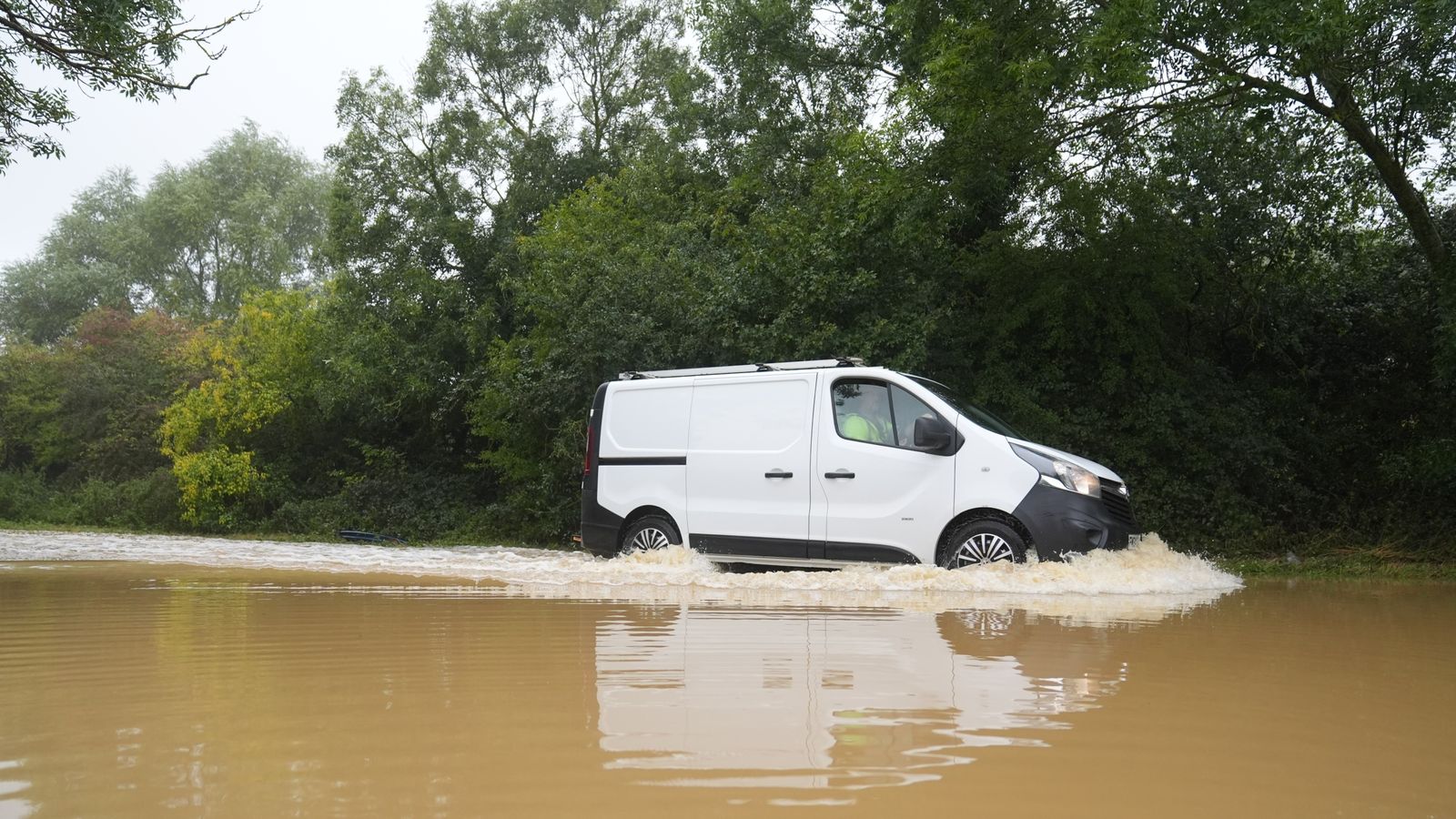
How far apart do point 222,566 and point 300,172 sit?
41733 mm

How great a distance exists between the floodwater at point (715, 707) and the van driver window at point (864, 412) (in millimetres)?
2137

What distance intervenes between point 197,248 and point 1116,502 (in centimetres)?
4446

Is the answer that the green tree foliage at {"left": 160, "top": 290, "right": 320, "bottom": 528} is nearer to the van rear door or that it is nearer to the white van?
the white van

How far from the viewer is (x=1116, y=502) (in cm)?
845

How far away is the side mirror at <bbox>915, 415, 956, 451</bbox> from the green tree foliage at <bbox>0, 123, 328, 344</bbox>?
3859 cm

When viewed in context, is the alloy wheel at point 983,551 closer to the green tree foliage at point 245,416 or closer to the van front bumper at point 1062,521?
the van front bumper at point 1062,521

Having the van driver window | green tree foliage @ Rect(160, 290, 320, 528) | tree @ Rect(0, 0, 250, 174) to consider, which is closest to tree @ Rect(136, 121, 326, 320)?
green tree foliage @ Rect(160, 290, 320, 528)

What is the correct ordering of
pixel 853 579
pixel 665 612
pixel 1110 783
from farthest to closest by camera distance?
pixel 853 579 < pixel 665 612 < pixel 1110 783

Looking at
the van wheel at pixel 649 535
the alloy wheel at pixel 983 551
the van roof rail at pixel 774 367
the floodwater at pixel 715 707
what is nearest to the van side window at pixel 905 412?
the van roof rail at pixel 774 367

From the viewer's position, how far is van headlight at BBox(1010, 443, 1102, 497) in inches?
316

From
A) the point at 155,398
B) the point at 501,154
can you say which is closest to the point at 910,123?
the point at 501,154

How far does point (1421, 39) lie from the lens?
11000mm

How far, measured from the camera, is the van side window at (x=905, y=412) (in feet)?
28.3

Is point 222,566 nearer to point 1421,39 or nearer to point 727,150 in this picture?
point 1421,39
